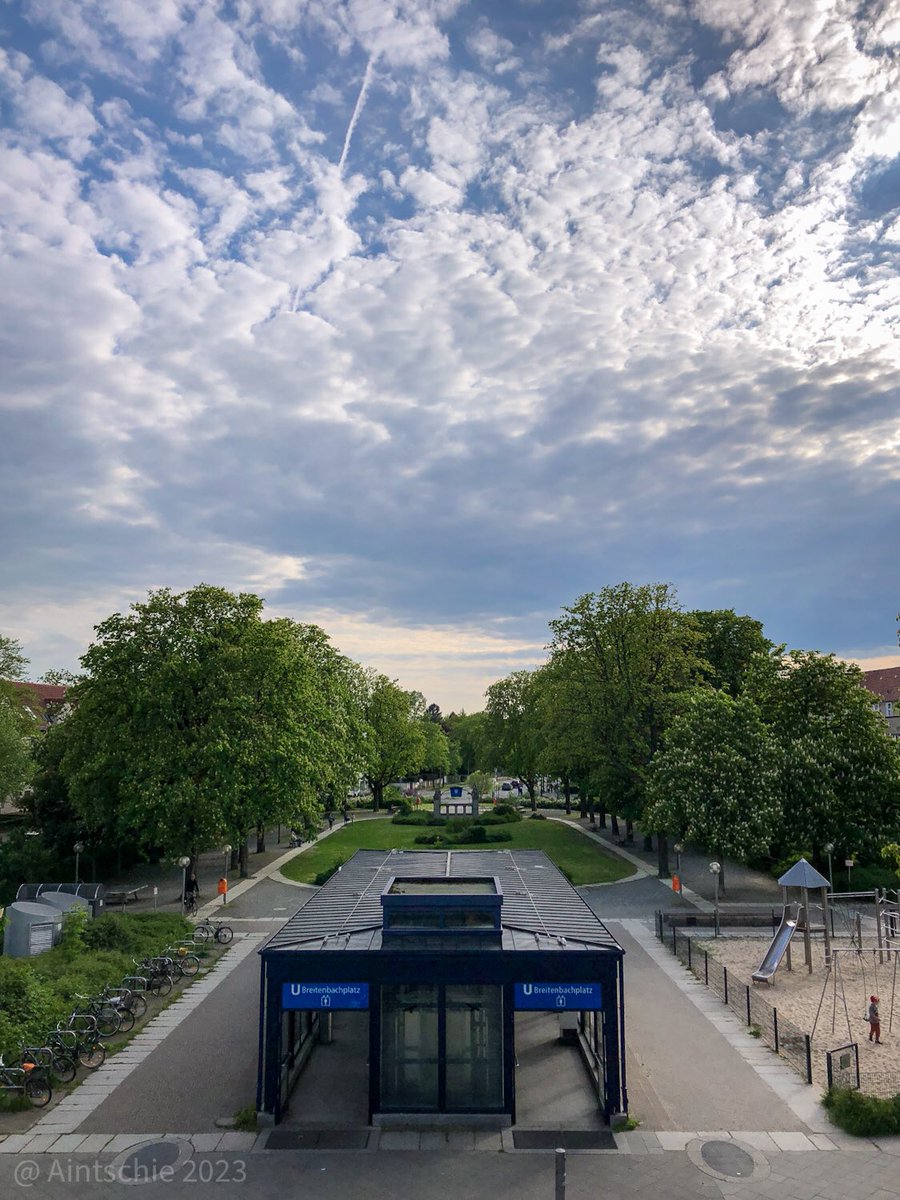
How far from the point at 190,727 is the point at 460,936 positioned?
24.2 metres

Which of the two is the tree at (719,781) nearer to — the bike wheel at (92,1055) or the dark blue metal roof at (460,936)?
the dark blue metal roof at (460,936)

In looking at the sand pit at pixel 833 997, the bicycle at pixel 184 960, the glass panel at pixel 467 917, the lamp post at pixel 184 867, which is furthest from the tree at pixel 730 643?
the glass panel at pixel 467 917

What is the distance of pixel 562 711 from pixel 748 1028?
28911 mm

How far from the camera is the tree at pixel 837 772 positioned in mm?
35188

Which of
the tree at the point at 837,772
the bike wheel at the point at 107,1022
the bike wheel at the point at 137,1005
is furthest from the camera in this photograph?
the tree at the point at 837,772

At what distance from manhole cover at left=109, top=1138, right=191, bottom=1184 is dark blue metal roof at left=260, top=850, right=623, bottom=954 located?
11.4 ft

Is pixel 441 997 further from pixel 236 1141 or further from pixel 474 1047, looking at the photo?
pixel 236 1141

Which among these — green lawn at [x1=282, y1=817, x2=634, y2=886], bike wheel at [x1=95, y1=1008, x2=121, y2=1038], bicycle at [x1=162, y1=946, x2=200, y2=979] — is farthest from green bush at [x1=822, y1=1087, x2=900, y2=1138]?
green lawn at [x1=282, y1=817, x2=634, y2=886]

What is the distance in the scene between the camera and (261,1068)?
607 inches

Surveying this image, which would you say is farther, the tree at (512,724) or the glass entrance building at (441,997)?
the tree at (512,724)

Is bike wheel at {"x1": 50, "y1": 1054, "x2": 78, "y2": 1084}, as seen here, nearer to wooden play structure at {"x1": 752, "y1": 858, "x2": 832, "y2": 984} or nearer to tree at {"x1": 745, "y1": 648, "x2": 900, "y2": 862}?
wooden play structure at {"x1": 752, "y1": 858, "x2": 832, "y2": 984}

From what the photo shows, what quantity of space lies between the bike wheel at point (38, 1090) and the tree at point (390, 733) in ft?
186

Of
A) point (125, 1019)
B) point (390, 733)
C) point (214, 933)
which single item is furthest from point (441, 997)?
point (390, 733)

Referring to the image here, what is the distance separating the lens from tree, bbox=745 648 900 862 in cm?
3519
